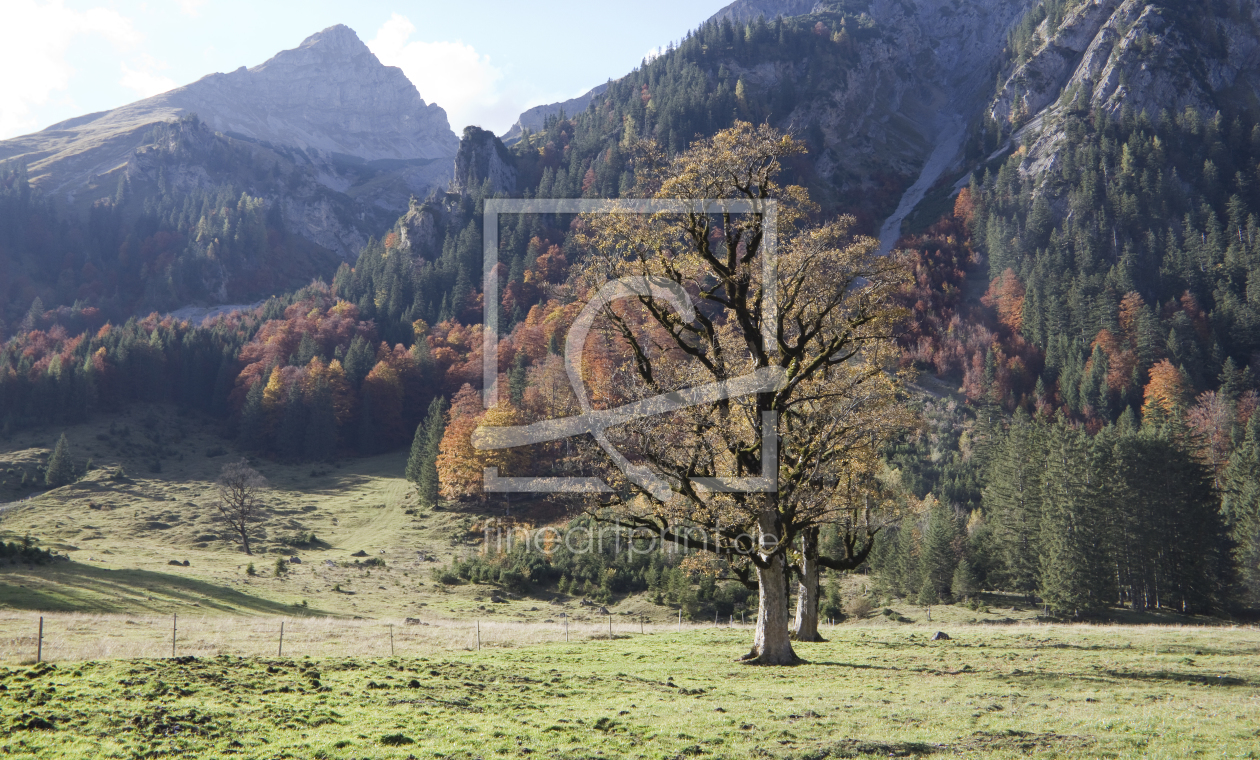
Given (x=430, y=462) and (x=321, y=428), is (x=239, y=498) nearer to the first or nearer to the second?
(x=430, y=462)

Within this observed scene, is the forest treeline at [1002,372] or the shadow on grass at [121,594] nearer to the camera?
the shadow on grass at [121,594]

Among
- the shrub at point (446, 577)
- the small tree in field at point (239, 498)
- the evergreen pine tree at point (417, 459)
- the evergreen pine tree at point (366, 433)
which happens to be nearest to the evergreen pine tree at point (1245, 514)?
the shrub at point (446, 577)

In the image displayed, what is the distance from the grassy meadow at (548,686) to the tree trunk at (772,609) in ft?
3.15

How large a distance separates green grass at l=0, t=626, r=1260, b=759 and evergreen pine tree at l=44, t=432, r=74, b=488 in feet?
336

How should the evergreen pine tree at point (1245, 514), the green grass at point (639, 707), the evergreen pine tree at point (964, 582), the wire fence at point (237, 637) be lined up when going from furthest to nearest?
the evergreen pine tree at point (1245, 514)
the evergreen pine tree at point (964, 582)
the wire fence at point (237, 637)
the green grass at point (639, 707)

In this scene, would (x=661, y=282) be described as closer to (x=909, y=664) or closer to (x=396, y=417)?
(x=909, y=664)

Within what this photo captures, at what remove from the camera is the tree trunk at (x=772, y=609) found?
69.5 feet

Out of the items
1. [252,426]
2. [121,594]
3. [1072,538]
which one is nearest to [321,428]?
[252,426]

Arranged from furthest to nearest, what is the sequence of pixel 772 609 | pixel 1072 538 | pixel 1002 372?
pixel 1002 372 → pixel 1072 538 → pixel 772 609

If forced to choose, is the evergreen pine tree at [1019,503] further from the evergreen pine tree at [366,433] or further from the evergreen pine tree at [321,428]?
the evergreen pine tree at [321,428]

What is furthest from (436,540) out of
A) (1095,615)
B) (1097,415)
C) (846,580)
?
(1097,415)

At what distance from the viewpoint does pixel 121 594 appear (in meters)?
42.6

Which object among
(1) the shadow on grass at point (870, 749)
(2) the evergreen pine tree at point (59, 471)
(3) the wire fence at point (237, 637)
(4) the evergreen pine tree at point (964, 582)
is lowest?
(4) the evergreen pine tree at point (964, 582)

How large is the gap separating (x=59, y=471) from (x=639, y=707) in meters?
115
